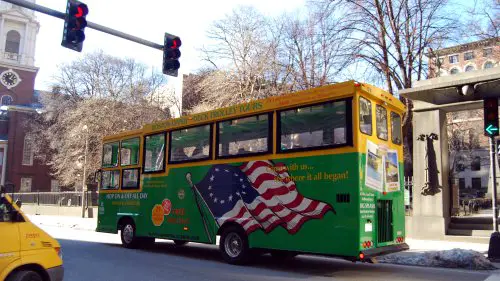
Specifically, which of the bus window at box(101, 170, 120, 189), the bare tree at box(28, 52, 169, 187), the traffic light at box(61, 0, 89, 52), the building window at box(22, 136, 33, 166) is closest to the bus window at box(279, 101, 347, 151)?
the traffic light at box(61, 0, 89, 52)

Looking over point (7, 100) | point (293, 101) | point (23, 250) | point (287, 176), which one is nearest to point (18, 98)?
point (7, 100)

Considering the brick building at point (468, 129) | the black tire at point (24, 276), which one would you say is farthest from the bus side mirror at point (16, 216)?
the brick building at point (468, 129)

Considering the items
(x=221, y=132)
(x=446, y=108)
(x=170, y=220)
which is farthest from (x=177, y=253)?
Result: (x=446, y=108)

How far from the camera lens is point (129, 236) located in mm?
14023

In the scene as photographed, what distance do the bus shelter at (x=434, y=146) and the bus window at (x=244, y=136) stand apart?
28.1ft

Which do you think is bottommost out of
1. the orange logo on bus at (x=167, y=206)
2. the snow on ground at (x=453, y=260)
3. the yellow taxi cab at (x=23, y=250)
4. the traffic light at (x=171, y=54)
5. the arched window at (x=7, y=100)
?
the snow on ground at (x=453, y=260)

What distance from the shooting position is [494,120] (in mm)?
11844

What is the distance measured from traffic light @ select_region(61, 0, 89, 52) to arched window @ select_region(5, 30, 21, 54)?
2471 inches

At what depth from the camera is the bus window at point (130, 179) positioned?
46.0 feet

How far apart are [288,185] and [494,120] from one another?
20.7 feet

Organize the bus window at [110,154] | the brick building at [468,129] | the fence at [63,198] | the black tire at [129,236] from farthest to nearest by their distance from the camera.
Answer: the fence at [63,198]
the brick building at [468,129]
the bus window at [110,154]
the black tire at [129,236]

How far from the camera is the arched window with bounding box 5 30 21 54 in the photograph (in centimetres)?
6398

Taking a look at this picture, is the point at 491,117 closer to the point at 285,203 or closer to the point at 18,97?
the point at 285,203

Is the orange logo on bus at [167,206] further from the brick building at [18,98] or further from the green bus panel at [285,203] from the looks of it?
the brick building at [18,98]
